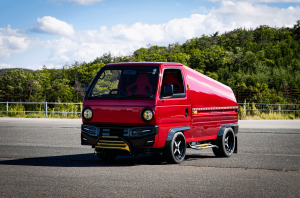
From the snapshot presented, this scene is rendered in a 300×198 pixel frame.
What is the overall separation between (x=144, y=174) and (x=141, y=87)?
204 cm

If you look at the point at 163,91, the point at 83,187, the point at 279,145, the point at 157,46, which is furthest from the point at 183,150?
the point at 157,46

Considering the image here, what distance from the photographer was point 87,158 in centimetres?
930

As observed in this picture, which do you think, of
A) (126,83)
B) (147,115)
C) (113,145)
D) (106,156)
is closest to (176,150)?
(147,115)

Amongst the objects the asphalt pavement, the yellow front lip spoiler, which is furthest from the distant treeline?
the yellow front lip spoiler

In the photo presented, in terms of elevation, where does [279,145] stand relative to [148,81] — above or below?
below

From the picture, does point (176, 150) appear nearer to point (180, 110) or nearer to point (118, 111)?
point (180, 110)

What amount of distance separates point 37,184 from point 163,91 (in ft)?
10.6

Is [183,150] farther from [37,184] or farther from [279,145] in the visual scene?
[279,145]

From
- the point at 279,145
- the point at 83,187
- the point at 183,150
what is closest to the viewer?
the point at 83,187

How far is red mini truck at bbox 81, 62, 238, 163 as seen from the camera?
7715mm

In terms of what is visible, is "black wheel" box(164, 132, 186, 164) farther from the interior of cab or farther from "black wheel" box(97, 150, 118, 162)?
"black wheel" box(97, 150, 118, 162)

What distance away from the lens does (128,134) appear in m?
7.73

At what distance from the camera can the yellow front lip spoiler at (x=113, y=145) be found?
7.69m

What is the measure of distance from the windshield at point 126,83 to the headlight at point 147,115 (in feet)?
1.02
